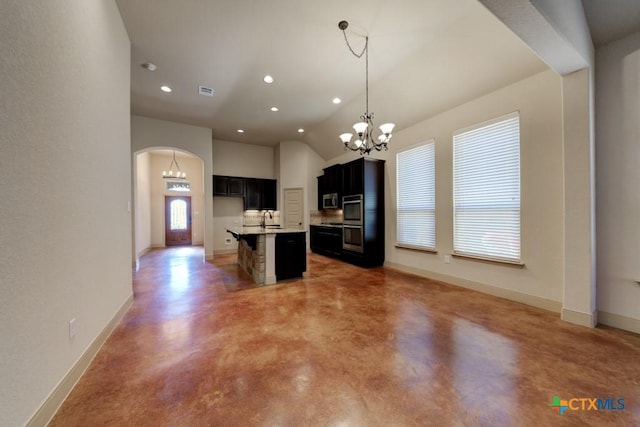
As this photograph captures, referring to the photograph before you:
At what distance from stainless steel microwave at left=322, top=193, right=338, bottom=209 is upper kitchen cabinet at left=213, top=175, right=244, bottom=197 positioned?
2685mm

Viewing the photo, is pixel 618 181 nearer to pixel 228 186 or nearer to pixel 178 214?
pixel 228 186

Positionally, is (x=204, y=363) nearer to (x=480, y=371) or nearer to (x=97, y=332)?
(x=97, y=332)

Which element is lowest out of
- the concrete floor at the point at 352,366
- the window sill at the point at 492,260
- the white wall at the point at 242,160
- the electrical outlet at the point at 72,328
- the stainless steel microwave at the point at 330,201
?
the concrete floor at the point at 352,366

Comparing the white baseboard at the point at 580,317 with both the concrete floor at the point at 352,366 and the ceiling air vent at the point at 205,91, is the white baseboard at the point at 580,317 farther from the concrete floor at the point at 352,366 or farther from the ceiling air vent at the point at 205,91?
the ceiling air vent at the point at 205,91

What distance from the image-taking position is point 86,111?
1.94m

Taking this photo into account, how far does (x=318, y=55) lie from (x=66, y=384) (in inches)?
169

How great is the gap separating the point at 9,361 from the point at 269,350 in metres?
1.52

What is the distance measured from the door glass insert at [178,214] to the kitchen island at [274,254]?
608 centimetres

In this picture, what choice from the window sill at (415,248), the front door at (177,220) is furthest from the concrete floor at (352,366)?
the front door at (177,220)

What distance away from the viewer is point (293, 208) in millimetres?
7656

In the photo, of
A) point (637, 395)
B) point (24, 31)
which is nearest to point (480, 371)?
point (637, 395)

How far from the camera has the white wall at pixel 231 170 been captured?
737 cm

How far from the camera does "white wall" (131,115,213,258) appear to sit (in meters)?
5.51

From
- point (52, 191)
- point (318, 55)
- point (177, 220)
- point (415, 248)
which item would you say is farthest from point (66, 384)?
point (177, 220)
